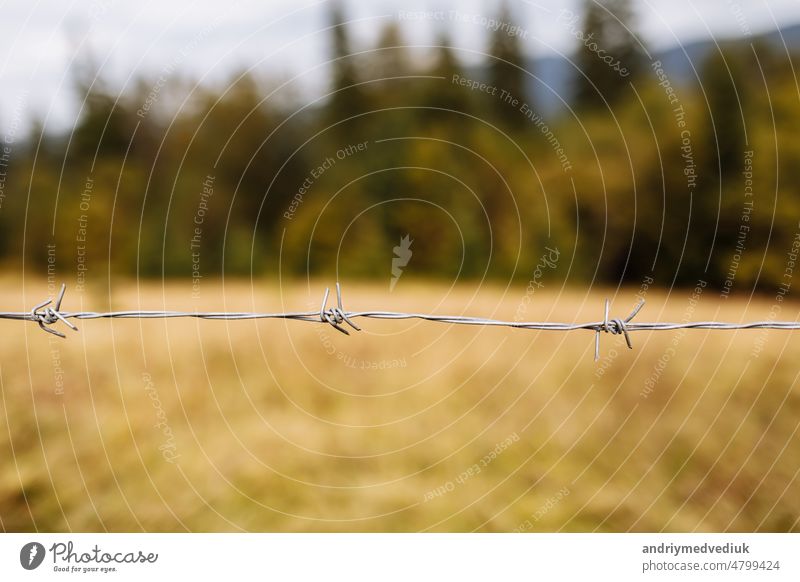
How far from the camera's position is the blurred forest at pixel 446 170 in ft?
38.5

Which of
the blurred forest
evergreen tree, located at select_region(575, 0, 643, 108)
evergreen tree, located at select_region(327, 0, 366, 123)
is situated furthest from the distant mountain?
evergreen tree, located at select_region(327, 0, 366, 123)

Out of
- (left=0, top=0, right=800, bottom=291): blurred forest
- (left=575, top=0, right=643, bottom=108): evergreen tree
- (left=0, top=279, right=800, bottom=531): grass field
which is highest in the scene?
(left=575, top=0, right=643, bottom=108): evergreen tree

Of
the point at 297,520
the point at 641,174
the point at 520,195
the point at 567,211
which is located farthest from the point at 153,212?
the point at 297,520

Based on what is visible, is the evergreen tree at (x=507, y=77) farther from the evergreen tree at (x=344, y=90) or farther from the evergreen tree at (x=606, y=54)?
the evergreen tree at (x=344, y=90)

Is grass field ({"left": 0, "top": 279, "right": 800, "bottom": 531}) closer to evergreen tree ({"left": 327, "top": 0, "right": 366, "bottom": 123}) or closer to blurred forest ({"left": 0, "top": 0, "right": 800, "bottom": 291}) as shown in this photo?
blurred forest ({"left": 0, "top": 0, "right": 800, "bottom": 291})

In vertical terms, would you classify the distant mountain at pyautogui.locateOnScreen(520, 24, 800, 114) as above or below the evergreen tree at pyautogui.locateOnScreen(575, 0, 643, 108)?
below

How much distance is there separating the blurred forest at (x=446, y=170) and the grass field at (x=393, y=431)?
661cm

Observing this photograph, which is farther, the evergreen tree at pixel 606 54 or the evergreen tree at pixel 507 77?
the evergreen tree at pixel 507 77

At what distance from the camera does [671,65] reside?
10.8 metres

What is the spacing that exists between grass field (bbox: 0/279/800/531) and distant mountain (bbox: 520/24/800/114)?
15.3 ft

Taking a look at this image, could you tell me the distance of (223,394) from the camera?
14.3ft

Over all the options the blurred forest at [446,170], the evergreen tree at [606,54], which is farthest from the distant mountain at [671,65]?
the evergreen tree at [606,54]

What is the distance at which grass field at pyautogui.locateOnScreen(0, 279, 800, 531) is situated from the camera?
3.29 m

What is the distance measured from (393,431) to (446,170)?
1224 centimetres
